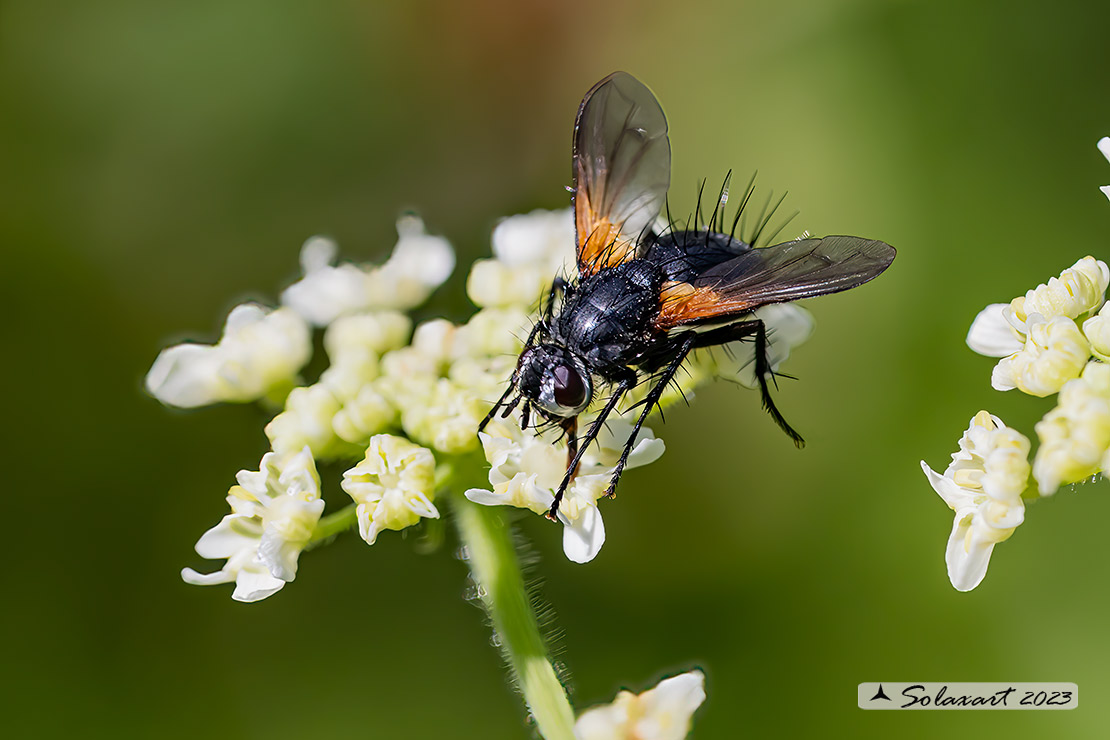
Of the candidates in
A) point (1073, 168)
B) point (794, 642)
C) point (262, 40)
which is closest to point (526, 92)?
point (262, 40)

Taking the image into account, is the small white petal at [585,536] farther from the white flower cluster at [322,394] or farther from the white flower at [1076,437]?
the white flower at [1076,437]

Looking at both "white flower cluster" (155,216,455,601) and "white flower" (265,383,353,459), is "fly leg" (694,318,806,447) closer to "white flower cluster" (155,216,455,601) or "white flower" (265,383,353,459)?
"white flower cluster" (155,216,455,601)

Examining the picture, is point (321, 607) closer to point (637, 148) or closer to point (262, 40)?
point (637, 148)

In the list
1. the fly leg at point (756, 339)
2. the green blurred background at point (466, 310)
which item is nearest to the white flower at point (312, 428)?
the fly leg at point (756, 339)

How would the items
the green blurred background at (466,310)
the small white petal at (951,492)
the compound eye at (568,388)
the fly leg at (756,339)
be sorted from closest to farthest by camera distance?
the small white petal at (951,492) → the compound eye at (568,388) → the fly leg at (756,339) → the green blurred background at (466,310)

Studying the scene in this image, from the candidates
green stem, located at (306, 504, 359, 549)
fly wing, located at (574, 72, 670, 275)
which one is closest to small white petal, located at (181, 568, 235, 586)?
green stem, located at (306, 504, 359, 549)

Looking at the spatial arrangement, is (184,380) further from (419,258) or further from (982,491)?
(982,491)
